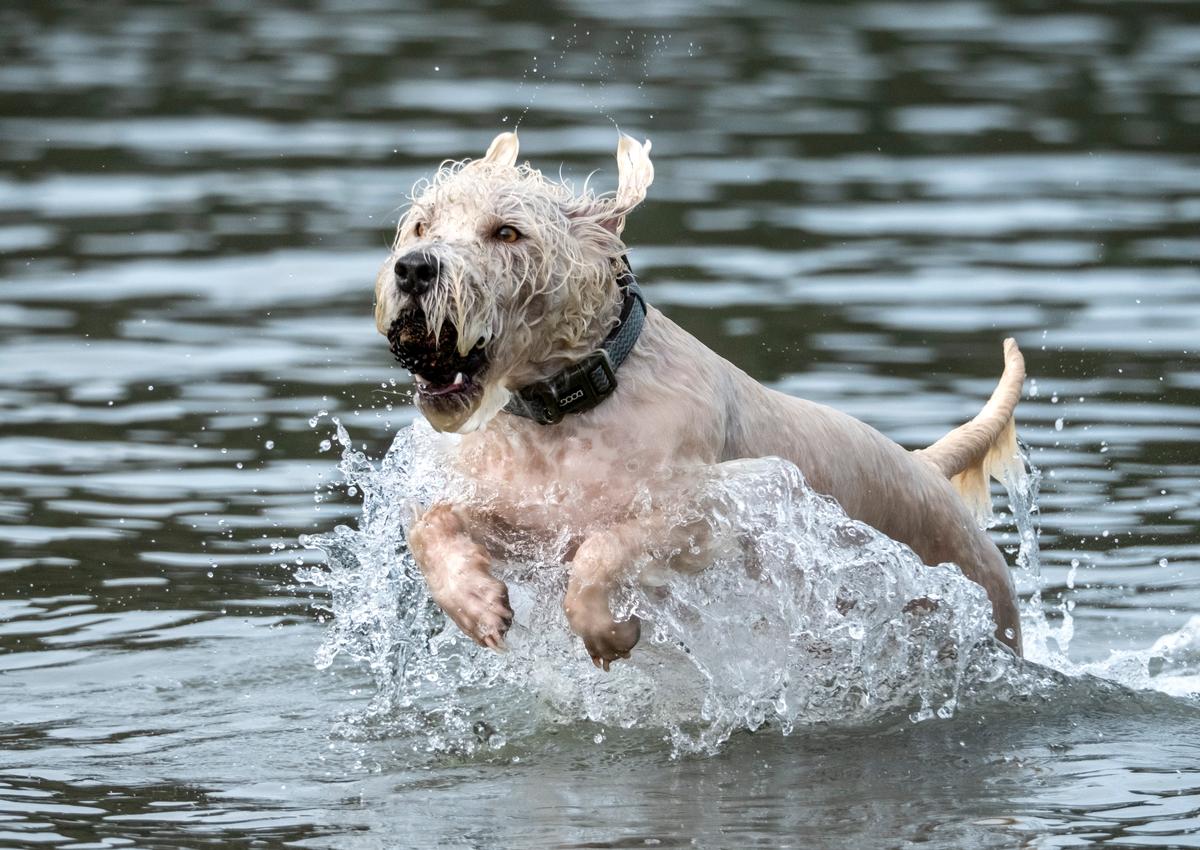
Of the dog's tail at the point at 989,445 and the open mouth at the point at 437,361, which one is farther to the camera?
the dog's tail at the point at 989,445

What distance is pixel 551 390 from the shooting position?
6105mm

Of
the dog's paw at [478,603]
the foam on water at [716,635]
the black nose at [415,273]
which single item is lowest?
the foam on water at [716,635]

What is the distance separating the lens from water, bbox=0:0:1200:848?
6.31 meters

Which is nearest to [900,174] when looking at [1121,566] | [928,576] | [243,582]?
[1121,566]

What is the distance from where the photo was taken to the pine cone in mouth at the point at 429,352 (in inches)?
223

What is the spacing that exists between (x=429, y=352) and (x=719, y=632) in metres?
1.45

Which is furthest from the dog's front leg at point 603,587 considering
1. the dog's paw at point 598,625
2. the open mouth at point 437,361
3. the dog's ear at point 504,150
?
the dog's ear at point 504,150

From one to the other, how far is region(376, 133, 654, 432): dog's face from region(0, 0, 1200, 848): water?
1.16 meters

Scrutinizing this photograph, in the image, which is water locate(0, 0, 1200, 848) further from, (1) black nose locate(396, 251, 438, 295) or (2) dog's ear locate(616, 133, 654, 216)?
(2) dog's ear locate(616, 133, 654, 216)

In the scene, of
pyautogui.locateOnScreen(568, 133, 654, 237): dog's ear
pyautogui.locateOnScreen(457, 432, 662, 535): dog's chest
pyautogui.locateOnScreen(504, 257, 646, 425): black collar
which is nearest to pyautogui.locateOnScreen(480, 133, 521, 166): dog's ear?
pyautogui.locateOnScreen(568, 133, 654, 237): dog's ear

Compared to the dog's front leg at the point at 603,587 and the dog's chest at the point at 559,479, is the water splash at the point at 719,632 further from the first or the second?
the dog's front leg at the point at 603,587

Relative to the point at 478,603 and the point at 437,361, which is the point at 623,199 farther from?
the point at 478,603

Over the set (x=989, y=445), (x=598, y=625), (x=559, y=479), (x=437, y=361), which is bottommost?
(x=598, y=625)

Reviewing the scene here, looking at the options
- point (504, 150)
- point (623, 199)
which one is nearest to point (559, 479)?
point (623, 199)
